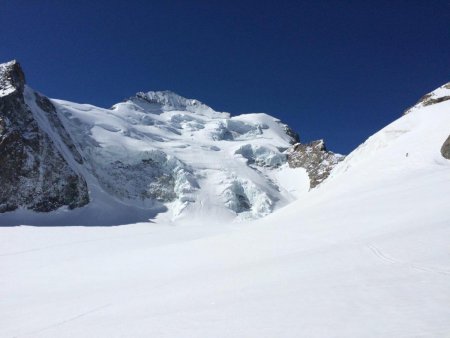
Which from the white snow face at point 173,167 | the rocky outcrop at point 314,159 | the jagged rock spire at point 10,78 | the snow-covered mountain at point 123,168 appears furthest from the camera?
the rocky outcrop at point 314,159

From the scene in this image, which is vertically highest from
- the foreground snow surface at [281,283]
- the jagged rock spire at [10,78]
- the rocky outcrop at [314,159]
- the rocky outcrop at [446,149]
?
the jagged rock spire at [10,78]

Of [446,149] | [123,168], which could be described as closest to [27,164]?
[123,168]

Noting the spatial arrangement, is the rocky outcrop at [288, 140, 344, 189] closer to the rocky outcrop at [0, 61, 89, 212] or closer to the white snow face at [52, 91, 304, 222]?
the white snow face at [52, 91, 304, 222]

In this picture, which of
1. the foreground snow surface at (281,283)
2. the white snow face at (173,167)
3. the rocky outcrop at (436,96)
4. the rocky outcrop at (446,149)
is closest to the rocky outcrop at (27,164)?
the white snow face at (173,167)

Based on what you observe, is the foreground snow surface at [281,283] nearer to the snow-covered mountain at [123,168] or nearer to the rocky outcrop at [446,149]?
the rocky outcrop at [446,149]

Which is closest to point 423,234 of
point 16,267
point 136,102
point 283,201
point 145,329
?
point 145,329

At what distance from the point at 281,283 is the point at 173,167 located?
2012 inches

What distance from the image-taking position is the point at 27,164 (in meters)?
41.3

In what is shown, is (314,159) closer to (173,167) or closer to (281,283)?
(173,167)

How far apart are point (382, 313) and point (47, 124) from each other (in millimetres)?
51658

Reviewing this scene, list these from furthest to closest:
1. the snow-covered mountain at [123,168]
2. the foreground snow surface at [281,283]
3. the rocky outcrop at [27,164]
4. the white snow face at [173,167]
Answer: the white snow face at [173,167] → the snow-covered mountain at [123,168] → the rocky outcrop at [27,164] → the foreground snow surface at [281,283]

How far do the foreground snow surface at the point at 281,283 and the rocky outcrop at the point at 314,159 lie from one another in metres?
45.1

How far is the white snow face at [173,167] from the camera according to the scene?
1988 inches

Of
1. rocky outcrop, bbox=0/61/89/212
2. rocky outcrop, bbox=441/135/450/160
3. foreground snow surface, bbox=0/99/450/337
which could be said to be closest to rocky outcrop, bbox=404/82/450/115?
rocky outcrop, bbox=441/135/450/160
